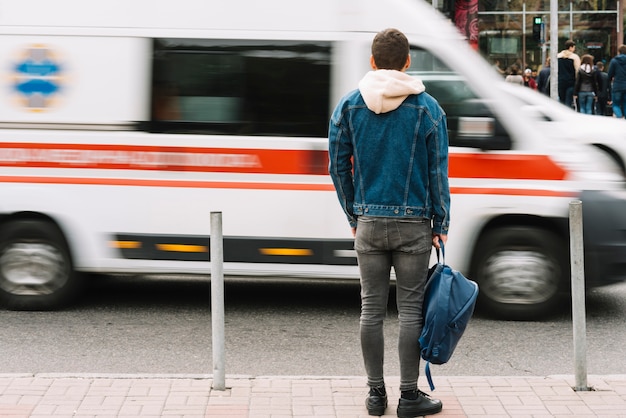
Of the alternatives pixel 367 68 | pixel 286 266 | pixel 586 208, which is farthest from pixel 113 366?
pixel 586 208

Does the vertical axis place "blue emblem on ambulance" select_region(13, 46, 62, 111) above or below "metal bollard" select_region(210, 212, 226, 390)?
above

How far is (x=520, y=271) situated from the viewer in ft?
24.8

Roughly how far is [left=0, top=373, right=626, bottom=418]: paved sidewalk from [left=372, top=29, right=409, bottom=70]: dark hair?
66.9 inches

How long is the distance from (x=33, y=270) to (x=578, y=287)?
417 centimetres

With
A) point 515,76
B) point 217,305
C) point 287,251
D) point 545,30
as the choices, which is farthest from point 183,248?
point 545,30

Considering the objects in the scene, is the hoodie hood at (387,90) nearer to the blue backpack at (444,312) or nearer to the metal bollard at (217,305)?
the blue backpack at (444,312)

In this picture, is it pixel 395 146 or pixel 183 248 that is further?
pixel 183 248

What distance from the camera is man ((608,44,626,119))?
21234 mm

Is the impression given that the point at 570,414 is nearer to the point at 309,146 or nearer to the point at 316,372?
the point at 316,372

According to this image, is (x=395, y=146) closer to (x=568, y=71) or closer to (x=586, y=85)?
(x=586, y=85)

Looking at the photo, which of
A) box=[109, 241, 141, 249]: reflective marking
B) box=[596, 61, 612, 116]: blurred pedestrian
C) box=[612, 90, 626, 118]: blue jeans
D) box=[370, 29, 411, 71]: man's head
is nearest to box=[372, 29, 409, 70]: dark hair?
box=[370, 29, 411, 71]: man's head

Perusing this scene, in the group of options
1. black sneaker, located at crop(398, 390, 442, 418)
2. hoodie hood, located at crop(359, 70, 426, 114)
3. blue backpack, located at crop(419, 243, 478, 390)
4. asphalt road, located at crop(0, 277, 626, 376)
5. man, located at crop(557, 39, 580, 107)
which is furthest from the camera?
man, located at crop(557, 39, 580, 107)

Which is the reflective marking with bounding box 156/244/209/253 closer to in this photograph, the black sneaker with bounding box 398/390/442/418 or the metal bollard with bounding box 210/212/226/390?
the metal bollard with bounding box 210/212/226/390

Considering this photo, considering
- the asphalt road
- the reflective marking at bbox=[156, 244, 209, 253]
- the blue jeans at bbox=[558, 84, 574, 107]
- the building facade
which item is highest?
the building facade
